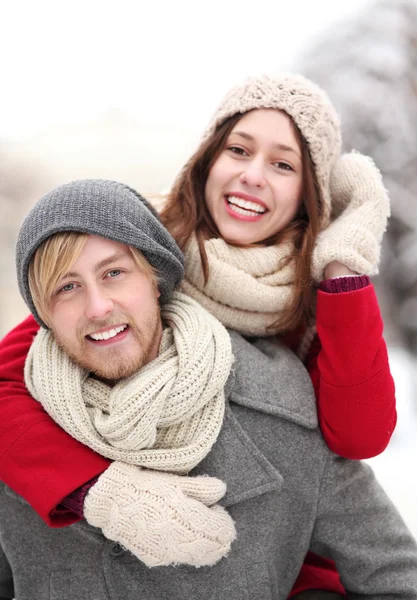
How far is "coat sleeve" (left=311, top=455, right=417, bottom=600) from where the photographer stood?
1.18 meters

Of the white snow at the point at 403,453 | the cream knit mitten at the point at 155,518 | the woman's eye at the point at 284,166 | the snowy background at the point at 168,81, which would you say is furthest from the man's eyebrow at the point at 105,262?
the white snow at the point at 403,453

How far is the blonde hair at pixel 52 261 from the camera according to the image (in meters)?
1.03

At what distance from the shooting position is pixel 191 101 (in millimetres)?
1836

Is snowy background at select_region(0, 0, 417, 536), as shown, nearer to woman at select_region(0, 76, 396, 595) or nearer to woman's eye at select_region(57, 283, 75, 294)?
woman at select_region(0, 76, 396, 595)

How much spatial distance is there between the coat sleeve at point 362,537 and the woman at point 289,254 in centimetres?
10

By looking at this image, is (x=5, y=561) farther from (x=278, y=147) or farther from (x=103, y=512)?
(x=278, y=147)

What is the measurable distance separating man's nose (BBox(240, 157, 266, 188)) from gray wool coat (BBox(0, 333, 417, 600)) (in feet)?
1.17

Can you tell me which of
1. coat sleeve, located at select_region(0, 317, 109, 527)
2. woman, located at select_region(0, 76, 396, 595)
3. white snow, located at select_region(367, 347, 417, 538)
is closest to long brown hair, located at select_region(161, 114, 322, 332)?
woman, located at select_region(0, 76, 396, 595)

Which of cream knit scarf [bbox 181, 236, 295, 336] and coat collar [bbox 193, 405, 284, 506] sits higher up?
cream knit scarf [bbox 181, 236, 295, 336]

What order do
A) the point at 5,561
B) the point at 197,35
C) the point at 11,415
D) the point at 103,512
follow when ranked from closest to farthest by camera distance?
the point at 103,512, the point at 11,415, the point at 5,561, the point at 197,35

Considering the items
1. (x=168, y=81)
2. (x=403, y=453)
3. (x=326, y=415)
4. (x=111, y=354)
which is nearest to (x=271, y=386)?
(x=326, y=415)

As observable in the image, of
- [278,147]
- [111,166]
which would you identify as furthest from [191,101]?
[278,147]

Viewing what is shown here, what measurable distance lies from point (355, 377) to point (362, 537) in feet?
1.23

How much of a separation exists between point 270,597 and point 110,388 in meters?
0.55
